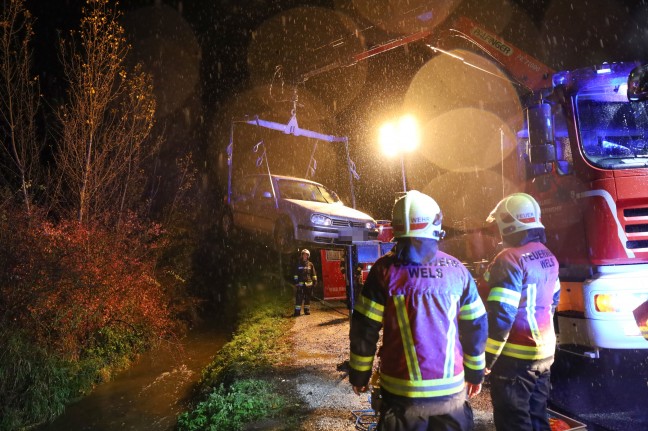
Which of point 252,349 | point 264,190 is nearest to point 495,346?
point 252,349

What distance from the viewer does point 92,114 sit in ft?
33.9

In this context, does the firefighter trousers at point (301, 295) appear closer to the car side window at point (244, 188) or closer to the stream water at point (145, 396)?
the stream water at point (145, 396)

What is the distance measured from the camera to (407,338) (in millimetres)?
Result: 2283

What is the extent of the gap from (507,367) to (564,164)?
2.80 metres

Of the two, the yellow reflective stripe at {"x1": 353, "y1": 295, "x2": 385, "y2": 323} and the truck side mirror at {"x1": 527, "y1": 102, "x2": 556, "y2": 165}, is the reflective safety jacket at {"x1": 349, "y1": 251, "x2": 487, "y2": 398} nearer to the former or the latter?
the yellow reflective stripe at {"x1": 353, "y1": 295, "x2": 385, "y2": 323}

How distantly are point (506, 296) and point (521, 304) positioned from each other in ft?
0.81

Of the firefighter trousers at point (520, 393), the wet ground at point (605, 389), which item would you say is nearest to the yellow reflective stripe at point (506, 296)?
the firefighter trousers at point (520, 393)

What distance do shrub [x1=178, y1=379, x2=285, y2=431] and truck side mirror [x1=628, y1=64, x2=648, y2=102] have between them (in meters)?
4.92

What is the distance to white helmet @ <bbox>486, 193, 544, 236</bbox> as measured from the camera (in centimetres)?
329

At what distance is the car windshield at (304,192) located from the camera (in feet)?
35.3

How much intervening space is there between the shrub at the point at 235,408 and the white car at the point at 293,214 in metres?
3.95

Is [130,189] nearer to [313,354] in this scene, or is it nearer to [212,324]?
[212,324]

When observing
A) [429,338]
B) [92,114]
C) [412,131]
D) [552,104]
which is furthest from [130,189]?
[429,338]

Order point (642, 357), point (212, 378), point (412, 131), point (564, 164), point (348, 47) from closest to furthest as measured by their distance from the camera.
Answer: point (564, 164), point (642, 357), point (212, 378), point (348, 47), point (412, 131)
